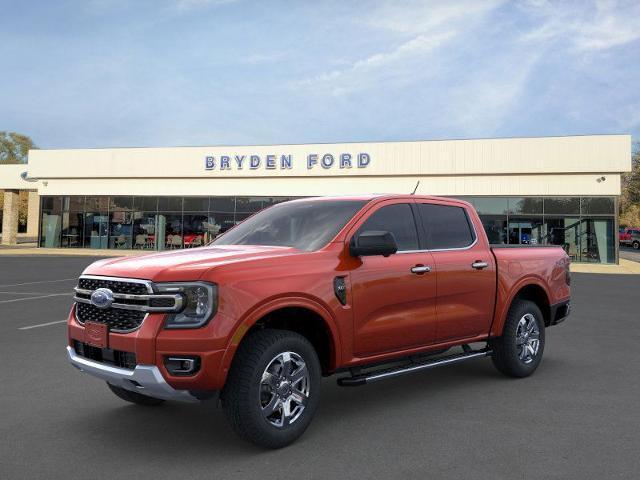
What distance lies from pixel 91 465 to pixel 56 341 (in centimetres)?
485

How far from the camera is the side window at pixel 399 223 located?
5031 millimetres

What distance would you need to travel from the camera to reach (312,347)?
4.22 metres

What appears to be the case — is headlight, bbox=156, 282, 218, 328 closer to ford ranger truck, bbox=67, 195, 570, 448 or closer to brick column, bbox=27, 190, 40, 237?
ford ranger truck, bbox=67, 195, 570, 448

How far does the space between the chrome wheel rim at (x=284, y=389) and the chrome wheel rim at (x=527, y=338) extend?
2897mm

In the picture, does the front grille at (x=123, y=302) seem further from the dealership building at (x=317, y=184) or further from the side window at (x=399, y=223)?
the dealership building at (x=317, y=184)

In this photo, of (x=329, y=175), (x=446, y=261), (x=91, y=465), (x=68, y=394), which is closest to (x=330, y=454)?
(x=91, y=465)

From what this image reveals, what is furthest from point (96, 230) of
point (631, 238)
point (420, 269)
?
point (631, 238)

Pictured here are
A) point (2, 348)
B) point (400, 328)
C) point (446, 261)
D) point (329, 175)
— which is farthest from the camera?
point (329, 175)

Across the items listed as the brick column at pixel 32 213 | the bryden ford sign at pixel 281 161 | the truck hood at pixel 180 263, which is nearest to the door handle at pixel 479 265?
the truck hood at pixel 180 263

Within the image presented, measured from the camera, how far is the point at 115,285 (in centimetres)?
399

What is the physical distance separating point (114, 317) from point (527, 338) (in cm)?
430

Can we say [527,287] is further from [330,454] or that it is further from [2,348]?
[2,348]

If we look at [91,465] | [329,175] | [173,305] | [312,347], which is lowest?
[91,465]

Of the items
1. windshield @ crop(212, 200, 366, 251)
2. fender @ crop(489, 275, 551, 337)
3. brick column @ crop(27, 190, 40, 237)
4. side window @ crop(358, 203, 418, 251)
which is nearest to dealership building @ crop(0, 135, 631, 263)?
brick column @ crop(27, 190, 40, 237)
